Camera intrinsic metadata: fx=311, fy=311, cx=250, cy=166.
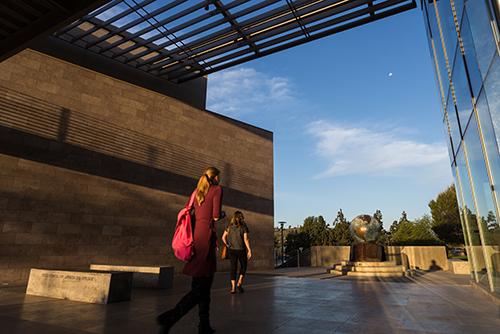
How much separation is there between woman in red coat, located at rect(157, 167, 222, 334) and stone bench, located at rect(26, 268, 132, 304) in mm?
2969

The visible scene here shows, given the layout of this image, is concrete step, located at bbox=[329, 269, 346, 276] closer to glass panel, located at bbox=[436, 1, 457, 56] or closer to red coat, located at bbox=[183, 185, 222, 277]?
glass panel, located at bbox=[436, 1, 457, 56]

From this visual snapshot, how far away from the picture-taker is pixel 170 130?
15.2 metres

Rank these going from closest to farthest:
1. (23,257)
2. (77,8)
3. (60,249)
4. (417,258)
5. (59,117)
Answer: (77,8) < (23,257) < (60,249) < (59,117) < (417,258)

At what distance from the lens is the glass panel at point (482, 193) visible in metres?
6.23

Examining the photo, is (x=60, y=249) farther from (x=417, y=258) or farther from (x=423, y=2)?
(x=417, y=258)

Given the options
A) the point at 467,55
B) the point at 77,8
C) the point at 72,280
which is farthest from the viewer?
the point at 467,55

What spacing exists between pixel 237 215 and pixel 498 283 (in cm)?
559

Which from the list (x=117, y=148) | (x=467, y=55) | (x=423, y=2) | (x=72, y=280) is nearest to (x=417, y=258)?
(x=423, y=2)

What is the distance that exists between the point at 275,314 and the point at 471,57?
6276mm

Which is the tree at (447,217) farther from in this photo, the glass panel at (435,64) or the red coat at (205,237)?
the red coat at (205,237)

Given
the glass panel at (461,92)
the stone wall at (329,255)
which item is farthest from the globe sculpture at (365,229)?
the glass panel at (461,92)

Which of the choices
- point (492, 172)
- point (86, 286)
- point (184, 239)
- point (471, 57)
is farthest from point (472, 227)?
point (86, 286)

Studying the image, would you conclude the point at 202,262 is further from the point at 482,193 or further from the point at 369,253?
the point at 369,253

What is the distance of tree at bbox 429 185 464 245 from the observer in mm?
39188
